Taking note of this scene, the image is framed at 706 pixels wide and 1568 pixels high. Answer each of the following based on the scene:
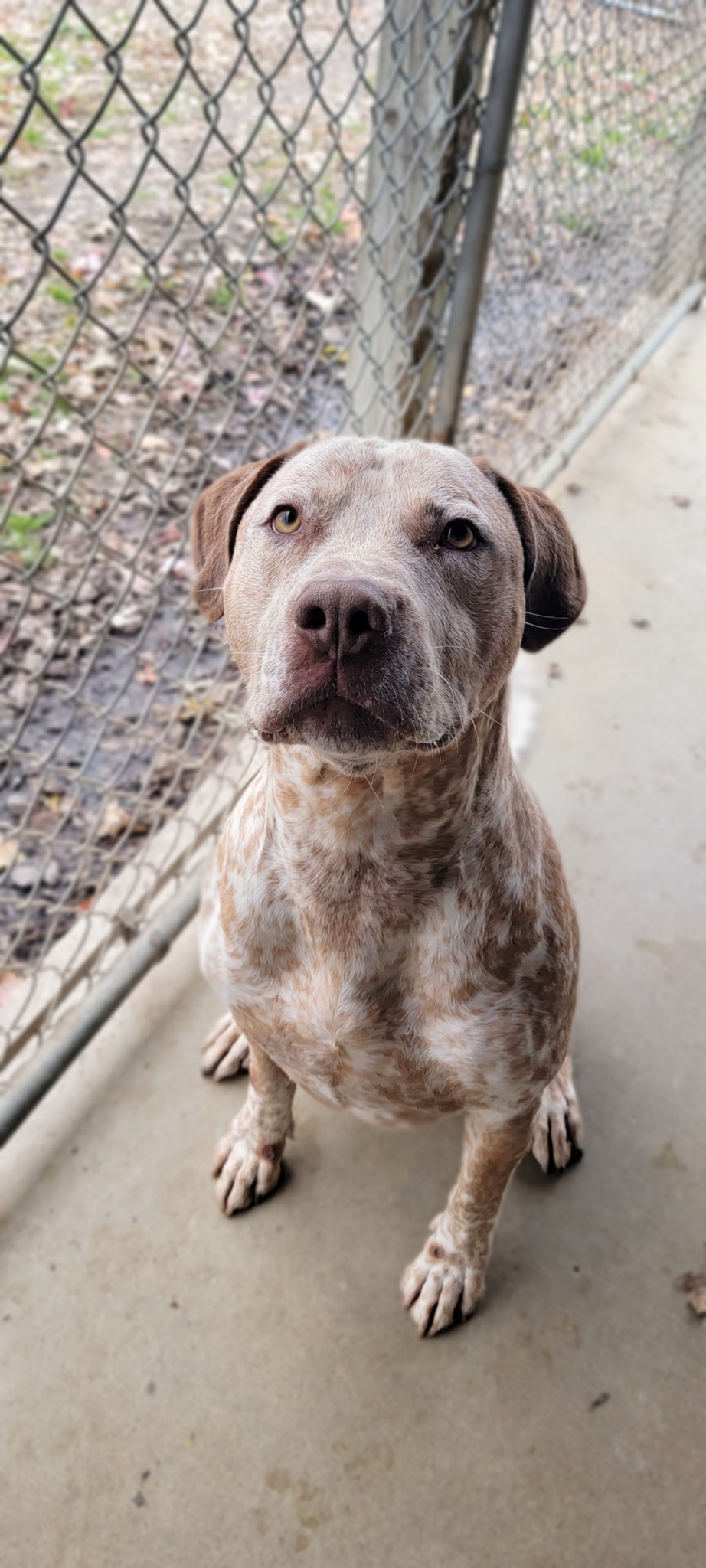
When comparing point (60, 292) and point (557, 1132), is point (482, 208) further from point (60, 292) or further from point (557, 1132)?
point (557, 1132)

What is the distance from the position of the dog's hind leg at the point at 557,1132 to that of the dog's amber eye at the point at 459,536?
126 centimetres

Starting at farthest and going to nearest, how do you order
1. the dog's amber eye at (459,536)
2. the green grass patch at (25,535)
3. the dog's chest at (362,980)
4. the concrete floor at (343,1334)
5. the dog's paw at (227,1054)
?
1. the green grass patch at (25,535)
2. the dog's paw at (227,1054)
3. the concrete floor at (343,1334)
4. the dog's chest at (362,980)
5. the dog's amber eye at (459,536)

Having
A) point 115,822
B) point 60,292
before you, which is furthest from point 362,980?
point 60,292

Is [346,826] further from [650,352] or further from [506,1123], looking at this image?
[650,352]

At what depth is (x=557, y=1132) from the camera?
7.24 feet

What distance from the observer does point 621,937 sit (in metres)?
2.71

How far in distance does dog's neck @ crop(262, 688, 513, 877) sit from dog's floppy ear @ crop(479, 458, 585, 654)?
18cm

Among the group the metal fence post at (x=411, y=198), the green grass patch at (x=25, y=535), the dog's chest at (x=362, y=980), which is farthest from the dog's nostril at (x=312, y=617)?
the green grass patch at (x=25, y=535)

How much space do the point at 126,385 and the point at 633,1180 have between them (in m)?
3.54

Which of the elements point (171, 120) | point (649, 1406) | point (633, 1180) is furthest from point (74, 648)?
point (171, 120)

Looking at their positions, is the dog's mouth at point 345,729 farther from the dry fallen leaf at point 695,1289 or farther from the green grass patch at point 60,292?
the green grass patch at point 60,292

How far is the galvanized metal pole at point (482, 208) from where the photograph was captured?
255cm

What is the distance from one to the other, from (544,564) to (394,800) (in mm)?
465

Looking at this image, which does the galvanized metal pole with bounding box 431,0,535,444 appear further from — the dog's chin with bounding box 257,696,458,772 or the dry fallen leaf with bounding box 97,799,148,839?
the dog's chin with bounding box 257,696,458,772
